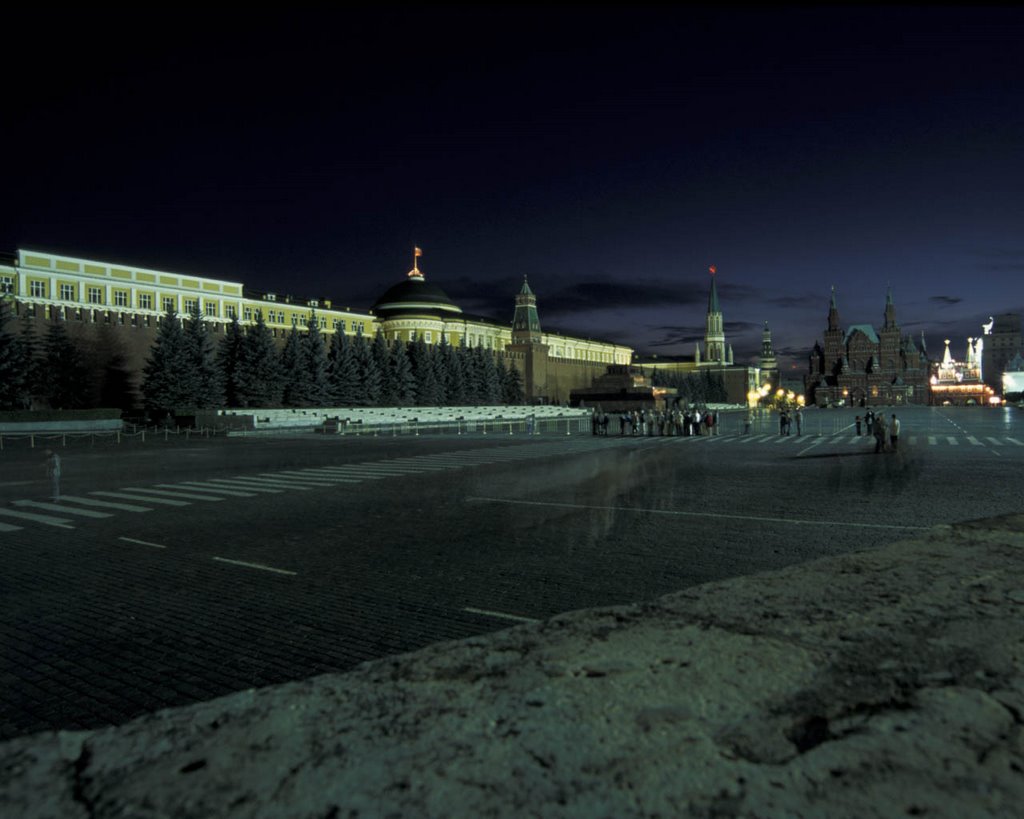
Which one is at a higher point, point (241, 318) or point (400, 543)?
point (241, 318)

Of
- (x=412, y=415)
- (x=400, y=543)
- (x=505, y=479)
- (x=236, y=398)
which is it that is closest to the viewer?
(x=400, y=543)

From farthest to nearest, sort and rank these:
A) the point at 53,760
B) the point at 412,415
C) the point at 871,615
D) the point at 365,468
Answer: the point at 412,415
the point at 365,468
the point at 871,615
the point at 53,760

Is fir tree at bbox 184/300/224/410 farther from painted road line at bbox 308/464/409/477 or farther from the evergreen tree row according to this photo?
painted road line at bbox 308/464/409/477

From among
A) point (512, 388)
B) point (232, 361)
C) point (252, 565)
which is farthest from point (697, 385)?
point (252, 565)

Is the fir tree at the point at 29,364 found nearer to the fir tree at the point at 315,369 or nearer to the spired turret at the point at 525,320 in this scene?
the fir tree at the point at 315,369

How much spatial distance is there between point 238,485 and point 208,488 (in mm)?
759

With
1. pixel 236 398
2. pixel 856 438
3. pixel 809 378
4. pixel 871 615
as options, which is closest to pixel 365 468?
pixel 871 615

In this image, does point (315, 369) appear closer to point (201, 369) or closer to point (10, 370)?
point (201, 369)

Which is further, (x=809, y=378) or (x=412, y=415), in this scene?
(x=809, y=378)

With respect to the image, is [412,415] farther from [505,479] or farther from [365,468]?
[505,479]

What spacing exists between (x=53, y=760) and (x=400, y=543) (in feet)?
23.8

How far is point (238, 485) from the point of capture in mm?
16656

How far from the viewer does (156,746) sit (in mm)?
2346

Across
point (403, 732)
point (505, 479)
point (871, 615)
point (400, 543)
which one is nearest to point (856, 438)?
point (505, 479)
